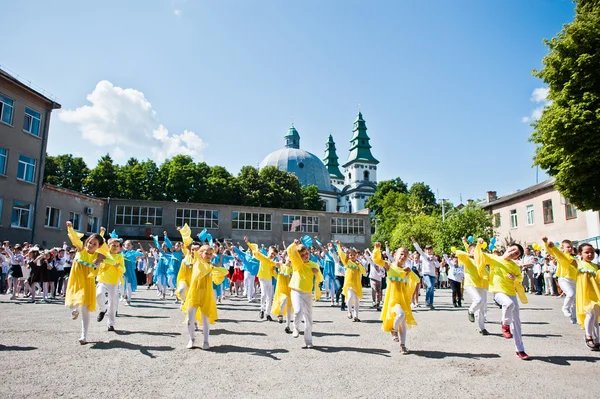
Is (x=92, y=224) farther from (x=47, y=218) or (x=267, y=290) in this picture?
(x=267, y=290)

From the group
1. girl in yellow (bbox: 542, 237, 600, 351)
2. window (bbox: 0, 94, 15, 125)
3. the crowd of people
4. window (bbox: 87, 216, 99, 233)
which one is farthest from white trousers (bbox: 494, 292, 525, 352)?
window (bbox: 87, 216, 99, 233)

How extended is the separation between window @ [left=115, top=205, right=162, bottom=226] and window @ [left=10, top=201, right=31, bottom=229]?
13936 millimetres

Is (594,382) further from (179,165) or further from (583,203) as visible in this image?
(179,165)

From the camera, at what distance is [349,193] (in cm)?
11688

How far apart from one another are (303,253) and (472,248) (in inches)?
197

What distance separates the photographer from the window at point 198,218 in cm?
4422

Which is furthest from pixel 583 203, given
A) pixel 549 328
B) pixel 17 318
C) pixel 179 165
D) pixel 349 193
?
pixel 349 193

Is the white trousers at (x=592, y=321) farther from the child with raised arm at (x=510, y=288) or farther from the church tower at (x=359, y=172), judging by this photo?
the church tower at (x=359, y=172)

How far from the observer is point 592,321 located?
7.83 meters

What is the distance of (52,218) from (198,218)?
1560cm

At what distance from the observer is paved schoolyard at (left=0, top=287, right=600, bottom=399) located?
17.4ft

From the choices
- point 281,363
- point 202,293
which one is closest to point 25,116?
point 202,293

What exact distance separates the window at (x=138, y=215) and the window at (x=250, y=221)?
8.04m

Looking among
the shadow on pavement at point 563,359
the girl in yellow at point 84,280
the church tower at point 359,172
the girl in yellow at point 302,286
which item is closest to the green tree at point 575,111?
the shadow on pavement at point 563,359
